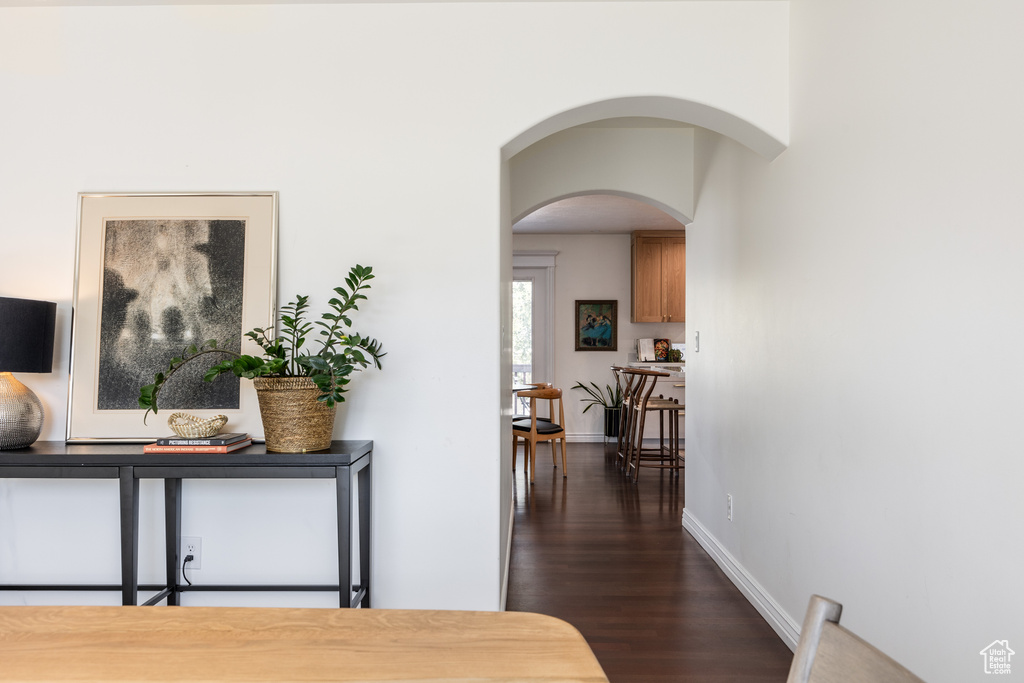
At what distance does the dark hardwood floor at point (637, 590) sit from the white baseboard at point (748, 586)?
0.04 metres

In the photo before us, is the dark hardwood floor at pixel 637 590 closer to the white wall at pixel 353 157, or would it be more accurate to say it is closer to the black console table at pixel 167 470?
the white wall at pixel 353 157

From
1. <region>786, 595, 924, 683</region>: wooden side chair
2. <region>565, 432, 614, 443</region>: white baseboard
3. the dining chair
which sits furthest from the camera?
<region>565, 432, 614, 443</region>: white baseboard

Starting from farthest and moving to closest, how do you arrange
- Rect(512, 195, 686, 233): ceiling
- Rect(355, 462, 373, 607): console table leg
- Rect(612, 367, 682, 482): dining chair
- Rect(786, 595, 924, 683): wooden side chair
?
Rect(512, 195, 686, 233): ceiling → Rect(612, 367, 682, 482): dining chair → Rect(355, 462, 373, 607): console table leg → Rect(786, 595, 924, 683): wooden side chair

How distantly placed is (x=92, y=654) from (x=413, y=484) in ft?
5.43

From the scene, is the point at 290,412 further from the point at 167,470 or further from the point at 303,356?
the point at 167,470

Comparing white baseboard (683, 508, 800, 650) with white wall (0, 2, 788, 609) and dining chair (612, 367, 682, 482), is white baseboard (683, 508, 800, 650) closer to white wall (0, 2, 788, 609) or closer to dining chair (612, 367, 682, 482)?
white wall (0, 2, 788, 609)

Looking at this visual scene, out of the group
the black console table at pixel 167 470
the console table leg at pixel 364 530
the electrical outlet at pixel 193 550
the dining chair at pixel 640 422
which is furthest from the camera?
the dining chair at pixel 640 422

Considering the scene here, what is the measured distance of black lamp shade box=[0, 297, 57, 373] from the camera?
2.12 meters

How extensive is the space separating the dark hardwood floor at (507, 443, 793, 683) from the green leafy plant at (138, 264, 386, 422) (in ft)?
4.54

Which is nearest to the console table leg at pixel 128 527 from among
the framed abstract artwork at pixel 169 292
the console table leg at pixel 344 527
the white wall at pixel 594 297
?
the framed abstract artwork at pixel 169 292

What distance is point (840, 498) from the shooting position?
2.16 m

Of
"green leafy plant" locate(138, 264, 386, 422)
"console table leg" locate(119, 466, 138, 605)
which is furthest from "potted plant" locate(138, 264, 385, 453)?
"console table leg" locate(119, 466, 138, 605)

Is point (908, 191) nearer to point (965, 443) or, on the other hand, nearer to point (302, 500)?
point (965, 443)
